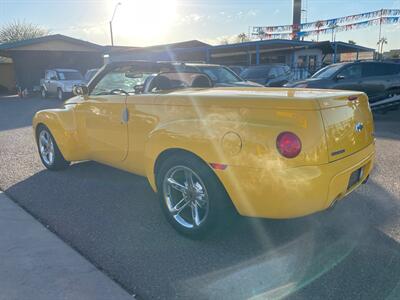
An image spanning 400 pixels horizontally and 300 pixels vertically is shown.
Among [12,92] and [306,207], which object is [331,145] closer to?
[306,207]

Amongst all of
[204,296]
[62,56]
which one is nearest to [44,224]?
[204,296]

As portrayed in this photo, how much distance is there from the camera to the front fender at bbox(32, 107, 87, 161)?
4555mm

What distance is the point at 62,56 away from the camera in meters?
29.2

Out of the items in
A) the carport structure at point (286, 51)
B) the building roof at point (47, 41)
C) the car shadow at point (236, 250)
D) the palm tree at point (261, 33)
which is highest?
the palm tree at point (261, 33)

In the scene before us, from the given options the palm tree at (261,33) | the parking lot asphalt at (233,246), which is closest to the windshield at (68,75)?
the parking lot asphalt at (233,246)

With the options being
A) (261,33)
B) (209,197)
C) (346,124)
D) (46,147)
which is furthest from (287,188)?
(261,33)

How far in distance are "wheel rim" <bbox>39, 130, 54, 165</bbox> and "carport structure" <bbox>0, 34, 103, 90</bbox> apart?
76.2 ft

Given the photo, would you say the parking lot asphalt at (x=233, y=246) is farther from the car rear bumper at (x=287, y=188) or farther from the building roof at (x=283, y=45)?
the building roof at (x=283, y=45)

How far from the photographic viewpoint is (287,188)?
241cm

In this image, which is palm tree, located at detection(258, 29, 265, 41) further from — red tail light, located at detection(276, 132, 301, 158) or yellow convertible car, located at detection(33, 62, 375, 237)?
red tail light, located at detection(276, 132, 301, 158)

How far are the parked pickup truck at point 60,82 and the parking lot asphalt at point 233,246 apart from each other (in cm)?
1666

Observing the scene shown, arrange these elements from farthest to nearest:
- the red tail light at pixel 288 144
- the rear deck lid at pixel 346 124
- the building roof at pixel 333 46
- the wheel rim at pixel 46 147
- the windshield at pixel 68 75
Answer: the building roof at pixel 333 46, the windshield at pixel 68 75, the wheel rim at pixel 46 147, the rear deck lid at pixel 346 124, the red tail light at pixel 288 144

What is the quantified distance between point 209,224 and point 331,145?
1156mm

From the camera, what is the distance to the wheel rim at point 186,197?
2.96 meters
